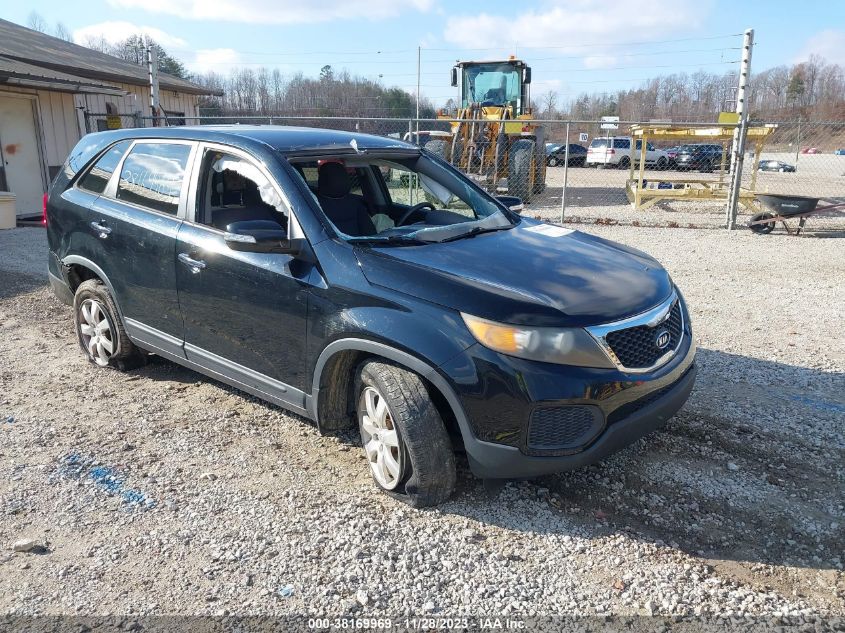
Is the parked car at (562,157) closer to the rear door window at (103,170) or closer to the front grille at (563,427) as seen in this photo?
the rear door window at (103,170)

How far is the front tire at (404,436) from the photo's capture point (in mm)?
3102

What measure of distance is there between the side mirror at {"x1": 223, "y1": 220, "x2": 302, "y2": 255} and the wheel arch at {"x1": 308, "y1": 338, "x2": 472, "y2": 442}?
1.83 feet

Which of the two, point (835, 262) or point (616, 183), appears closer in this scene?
point (835, 262)

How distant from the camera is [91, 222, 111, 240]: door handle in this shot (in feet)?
15.1

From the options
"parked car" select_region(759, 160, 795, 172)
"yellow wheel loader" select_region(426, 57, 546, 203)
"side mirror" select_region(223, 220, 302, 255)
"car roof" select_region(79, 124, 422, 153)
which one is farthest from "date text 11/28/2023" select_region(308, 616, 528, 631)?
"parked car" select_region(759, 160, 795, 172)

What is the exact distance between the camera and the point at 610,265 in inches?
143

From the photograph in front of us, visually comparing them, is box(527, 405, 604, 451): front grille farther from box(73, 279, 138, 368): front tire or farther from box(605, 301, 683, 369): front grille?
box(73, 279, 138, 368): front tire

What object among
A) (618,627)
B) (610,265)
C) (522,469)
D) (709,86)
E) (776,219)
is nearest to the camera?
(618,627)

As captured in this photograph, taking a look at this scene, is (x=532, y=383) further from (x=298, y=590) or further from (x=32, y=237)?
(x=32, y=237)

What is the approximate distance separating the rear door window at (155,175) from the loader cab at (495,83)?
13.9 m

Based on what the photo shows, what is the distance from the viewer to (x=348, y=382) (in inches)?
140

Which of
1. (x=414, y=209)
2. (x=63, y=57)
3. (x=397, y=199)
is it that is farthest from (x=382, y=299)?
(x=63, y=57)

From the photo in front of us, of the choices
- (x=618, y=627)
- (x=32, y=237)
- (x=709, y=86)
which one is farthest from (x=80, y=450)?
(x=709, y=86)

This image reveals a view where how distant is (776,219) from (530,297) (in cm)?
1014
